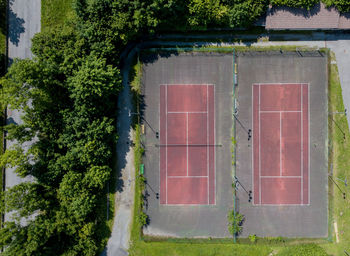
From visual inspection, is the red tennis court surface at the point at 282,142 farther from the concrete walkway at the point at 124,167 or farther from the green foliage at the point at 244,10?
the concrete walkway at the point at 124,167

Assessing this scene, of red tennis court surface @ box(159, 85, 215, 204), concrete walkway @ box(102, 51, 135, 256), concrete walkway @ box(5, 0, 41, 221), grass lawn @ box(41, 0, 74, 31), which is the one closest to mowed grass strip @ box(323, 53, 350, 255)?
red tennis court surface @ box(159, 85, 215, 204)

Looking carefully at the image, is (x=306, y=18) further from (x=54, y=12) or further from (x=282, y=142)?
(x=54, y=12)

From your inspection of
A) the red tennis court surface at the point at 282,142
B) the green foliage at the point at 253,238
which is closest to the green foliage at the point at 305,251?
the green foliage at the point at 253,238

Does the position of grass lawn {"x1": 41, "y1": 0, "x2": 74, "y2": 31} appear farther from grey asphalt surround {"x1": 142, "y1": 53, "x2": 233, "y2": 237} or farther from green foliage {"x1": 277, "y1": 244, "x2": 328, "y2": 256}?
green foliage {"x1": 277, "y1": 244, "x2": 328, "y2": 256}

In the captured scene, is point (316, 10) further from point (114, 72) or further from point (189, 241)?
point (189, 241)

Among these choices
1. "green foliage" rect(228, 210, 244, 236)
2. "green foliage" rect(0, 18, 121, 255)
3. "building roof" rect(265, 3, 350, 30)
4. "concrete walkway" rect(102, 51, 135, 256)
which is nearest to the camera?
"green foliage" rect(0, 18, 121, 255)

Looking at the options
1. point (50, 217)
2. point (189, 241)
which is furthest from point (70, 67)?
point (189, 241)
